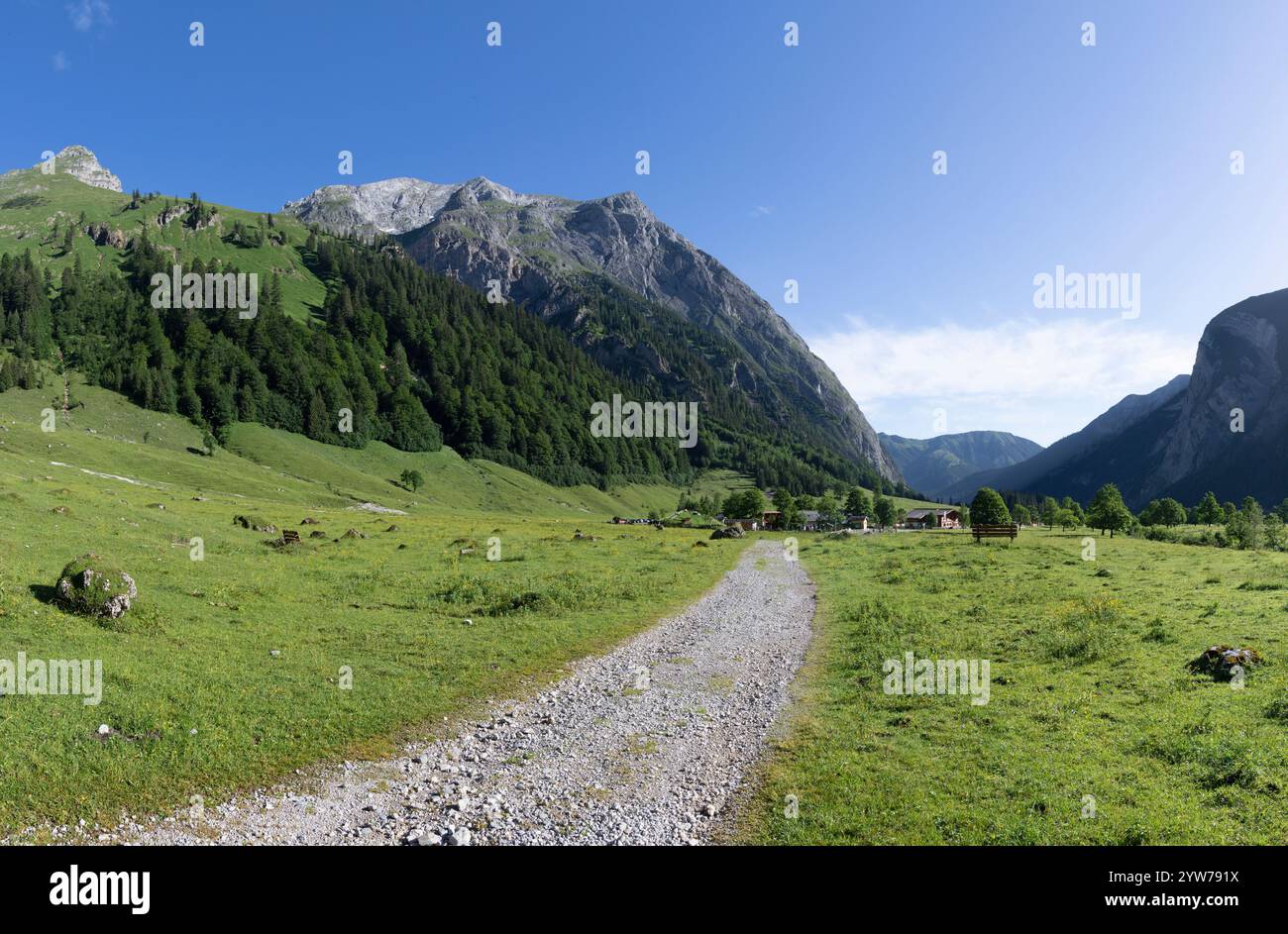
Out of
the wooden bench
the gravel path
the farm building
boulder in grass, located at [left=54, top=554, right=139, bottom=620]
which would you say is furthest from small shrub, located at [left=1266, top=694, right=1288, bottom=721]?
the farm building

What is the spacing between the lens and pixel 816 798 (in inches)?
480

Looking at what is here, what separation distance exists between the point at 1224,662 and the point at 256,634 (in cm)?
3324

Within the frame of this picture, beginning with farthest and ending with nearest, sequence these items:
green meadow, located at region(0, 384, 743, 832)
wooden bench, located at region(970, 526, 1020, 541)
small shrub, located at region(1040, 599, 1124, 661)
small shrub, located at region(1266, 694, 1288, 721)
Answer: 1. wooden bench, located at region(970, 526, 1020, 541)
2. small shrub, located at region(1040, 599, 1124, 661)
3. small shrub, located at region(1266, 694, 1288, 721)
4. green meadow, located at region(0, 384, 743, 832)

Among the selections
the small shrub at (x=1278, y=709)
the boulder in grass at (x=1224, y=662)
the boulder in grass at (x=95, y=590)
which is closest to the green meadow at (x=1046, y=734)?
the small shrub at (x=1278, y=709)

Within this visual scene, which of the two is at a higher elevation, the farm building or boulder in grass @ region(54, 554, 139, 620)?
boulder in grass @ region(54, 554, 139, 620)

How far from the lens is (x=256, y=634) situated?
2234 centimetres

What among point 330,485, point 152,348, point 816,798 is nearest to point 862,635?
point 816,798

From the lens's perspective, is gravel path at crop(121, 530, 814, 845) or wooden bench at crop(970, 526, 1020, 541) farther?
wooden bench at crop(970, 526, 1020, 541)

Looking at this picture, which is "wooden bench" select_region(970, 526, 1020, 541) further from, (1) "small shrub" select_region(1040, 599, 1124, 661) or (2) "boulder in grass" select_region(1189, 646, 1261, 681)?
(2) "boulder in grass" select_region(1189, 646, 1261, 681)

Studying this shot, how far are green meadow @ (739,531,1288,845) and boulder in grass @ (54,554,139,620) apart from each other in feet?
72.9

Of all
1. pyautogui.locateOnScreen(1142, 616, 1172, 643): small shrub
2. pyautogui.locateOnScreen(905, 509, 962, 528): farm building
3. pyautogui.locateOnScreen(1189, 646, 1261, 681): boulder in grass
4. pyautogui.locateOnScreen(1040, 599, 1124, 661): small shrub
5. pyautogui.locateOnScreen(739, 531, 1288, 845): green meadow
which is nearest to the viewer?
pyautogui.locateOnScreen(739, 531, 1288, 845): green meadow

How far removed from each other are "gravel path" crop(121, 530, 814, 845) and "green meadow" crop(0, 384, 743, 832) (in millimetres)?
1310

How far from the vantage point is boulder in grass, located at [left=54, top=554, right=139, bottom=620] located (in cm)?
2031

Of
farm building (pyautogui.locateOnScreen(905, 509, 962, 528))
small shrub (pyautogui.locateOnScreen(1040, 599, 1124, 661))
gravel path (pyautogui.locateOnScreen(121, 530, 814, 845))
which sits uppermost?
small shrub (pyautogui.locateOnScreen(1040, 599, 1124, 661))
